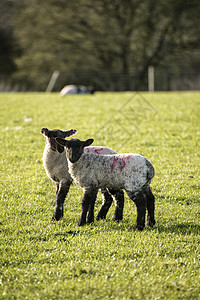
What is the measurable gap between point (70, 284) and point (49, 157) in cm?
243

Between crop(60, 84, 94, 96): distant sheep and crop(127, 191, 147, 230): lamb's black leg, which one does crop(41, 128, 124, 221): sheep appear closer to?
crop(127, 191, 147, 230): lamb's black leg

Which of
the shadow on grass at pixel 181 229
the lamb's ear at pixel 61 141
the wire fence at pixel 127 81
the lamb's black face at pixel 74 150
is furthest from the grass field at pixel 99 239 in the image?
the wire fence at pixel 127 81

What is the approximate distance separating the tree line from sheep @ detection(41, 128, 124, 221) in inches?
1280

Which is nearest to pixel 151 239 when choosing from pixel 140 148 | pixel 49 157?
pixel 49 157

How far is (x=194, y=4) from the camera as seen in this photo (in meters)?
38.1

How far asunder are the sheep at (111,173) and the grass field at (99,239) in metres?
0.43

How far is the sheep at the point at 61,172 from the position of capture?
6062 mm

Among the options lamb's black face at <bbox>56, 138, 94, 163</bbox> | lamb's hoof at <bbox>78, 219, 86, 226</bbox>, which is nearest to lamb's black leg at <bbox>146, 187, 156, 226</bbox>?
lamb's hoof at <bbox>78, 219, 86, 226</bbox>

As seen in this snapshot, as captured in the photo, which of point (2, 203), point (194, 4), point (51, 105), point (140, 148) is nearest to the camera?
point (2, 203)

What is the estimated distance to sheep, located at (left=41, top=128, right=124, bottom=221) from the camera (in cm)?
606

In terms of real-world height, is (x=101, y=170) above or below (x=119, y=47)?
below

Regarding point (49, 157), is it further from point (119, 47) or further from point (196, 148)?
point (119, 47)

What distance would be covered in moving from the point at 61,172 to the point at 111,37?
34898 mm

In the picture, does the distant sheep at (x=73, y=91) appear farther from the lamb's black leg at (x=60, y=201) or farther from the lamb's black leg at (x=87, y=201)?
the lamb's black leg at (x=87, y=201)
